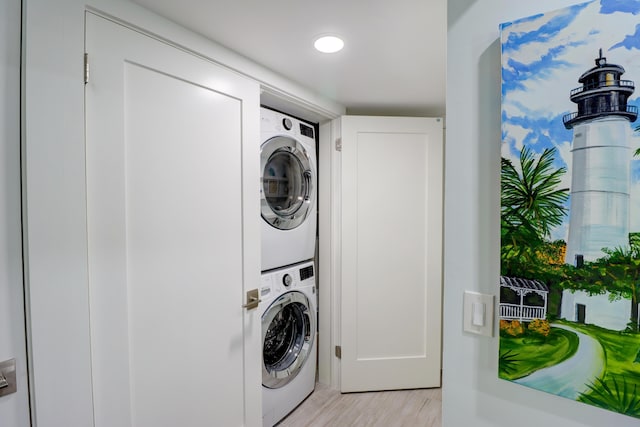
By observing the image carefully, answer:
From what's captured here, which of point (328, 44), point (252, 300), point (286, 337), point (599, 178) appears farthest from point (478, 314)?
point (286, 337)

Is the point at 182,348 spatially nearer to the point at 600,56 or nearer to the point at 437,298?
the point at 600,56

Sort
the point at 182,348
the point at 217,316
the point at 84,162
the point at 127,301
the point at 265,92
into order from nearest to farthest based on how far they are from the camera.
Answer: the point at 84,162, the point at 127,301, the point at 182,348, the point at 217,316, the point at 265,92

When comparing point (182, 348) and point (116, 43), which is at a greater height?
point (116, 43)

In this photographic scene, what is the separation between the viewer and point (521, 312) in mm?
741

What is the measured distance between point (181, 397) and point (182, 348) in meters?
0.21

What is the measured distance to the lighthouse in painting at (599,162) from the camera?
0.63m

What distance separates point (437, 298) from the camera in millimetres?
2287

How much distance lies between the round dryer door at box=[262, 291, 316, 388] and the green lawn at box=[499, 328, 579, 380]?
132cm

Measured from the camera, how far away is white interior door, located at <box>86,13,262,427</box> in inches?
40.3

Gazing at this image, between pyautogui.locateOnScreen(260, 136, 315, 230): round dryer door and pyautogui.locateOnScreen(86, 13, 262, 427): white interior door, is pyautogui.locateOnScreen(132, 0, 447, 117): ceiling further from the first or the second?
pyautogui.locateOnScreen(260, 136, 315, 230): round dryer door

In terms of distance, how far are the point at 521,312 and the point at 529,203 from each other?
0.27 meters

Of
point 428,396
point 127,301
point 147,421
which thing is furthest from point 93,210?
point 428,396

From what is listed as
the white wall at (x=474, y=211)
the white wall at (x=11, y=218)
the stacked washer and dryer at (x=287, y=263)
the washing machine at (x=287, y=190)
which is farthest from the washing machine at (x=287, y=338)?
the white wall at (x=474, y=211)

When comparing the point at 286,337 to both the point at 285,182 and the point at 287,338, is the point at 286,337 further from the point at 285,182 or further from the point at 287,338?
the point at 285,182
